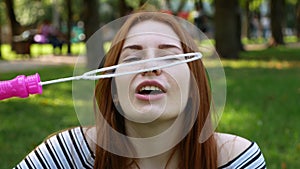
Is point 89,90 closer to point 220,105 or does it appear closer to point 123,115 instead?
point 123,115

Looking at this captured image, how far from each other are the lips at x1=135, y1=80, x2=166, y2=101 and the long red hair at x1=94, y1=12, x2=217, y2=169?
0.48ft

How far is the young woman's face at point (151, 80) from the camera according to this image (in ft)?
5.22

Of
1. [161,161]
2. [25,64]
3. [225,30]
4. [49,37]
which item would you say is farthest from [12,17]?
[161,161]

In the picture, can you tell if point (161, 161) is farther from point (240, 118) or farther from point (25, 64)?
point (25, 64)

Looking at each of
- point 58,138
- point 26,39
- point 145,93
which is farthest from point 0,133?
point 26,39

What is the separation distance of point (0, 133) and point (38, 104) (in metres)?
1.98

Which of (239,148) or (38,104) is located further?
(38,104)

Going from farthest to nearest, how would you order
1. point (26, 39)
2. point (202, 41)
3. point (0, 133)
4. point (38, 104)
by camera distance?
1. point (26, 39)
2. point (38, 104)
3. point (0, 133)
4. point (202, 41)

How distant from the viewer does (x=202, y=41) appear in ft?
6.04

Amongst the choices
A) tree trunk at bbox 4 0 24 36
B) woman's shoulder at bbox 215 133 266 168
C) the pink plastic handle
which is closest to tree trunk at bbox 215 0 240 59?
tree trunk at bbox 4 0 24 36

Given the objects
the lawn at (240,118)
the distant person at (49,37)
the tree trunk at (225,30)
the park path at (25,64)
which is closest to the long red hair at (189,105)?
the lawn at (240,118)

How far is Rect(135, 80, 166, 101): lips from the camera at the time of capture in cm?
158

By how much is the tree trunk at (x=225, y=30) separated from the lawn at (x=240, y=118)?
630 centimetres

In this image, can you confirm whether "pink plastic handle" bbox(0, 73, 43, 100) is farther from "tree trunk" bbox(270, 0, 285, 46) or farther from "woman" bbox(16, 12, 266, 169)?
"tree trunk" bbox(270, 0, 285, 46)
